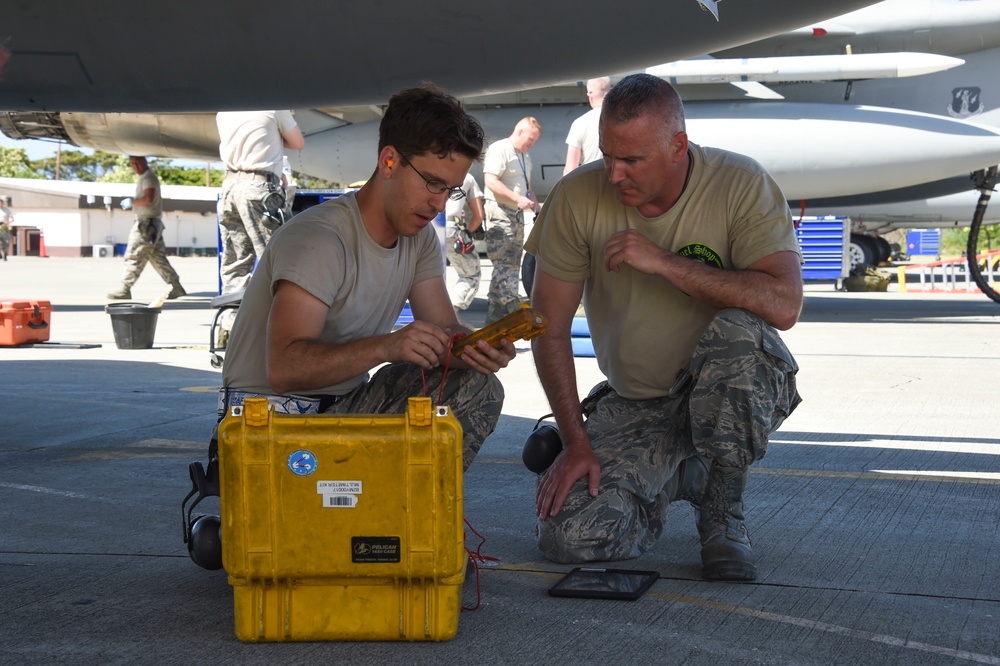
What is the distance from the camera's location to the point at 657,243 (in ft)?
9.75

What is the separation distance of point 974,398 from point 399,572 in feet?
14.6

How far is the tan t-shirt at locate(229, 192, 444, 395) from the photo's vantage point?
2.50 metres

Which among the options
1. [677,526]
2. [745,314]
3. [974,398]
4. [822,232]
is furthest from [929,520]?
[822,232]

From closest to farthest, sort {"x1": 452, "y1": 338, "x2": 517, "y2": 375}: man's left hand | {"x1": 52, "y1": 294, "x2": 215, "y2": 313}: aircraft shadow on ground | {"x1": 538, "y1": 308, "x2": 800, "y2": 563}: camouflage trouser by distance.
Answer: {"x1": 452, "y1": 338, "x2": 517, "y2": 375}: man's left hand → {"x1": 538, "y1": 308, "x2": 800, "y2": 563}: camouflage trouser → {"x1": 52, "y1": 294, "x2": 215, "y2": 313}: aircraft shadow on ground

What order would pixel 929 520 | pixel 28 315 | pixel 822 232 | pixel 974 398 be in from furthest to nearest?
pixel 822 232 < pixel 28 315 < pixel 974 398 < pixel 929 520

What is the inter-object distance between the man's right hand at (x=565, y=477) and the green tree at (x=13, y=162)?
305 feet

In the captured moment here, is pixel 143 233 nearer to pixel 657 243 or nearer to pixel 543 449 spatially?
pixel 543 449

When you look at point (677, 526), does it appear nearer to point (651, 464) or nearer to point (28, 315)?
point (651, 464)

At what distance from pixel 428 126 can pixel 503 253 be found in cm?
629

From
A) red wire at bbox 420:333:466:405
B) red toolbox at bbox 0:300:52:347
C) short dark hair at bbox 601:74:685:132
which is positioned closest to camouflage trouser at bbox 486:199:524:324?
red toolbox at bbox 0:300:52:347

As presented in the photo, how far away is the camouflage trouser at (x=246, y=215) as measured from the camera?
756 cm

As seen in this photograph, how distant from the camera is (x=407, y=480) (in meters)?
2.01

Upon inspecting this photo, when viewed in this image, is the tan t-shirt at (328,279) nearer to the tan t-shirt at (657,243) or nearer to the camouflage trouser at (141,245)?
the tan t-shirt at (657,243)

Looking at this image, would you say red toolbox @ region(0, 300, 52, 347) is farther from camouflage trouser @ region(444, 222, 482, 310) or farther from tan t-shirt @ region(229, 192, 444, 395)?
tan t-shirt @ region(229, 192, 444, 395)
